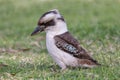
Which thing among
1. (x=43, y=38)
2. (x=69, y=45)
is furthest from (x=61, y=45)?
(x=43, y=38)

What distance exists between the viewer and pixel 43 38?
45.0 ft

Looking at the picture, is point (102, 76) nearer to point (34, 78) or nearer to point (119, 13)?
point (34, 78)

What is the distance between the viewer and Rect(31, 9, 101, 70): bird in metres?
8.83

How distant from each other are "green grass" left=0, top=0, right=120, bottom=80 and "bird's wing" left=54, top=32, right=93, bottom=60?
241 millimetres

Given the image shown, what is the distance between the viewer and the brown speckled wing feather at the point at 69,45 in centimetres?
885

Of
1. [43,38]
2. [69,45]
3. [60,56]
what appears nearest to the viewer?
[60,56]

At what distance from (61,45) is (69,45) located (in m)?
0.14

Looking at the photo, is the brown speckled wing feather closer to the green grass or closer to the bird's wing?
the bird's wing

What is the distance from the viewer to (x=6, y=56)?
1080cm

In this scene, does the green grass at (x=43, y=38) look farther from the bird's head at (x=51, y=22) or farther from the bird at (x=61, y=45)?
the bird's head at (x=51, y=22)

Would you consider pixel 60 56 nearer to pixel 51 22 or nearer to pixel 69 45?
pixel 69 45

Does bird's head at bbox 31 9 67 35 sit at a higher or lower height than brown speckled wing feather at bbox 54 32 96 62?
higher

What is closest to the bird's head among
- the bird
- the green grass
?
the bird

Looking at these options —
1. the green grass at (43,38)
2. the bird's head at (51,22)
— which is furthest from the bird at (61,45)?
the green grass at (43,38)
